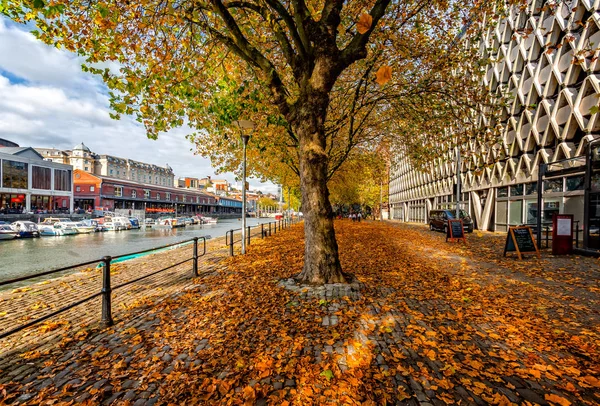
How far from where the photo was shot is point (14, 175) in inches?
1875

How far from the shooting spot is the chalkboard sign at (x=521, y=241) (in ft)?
32.9

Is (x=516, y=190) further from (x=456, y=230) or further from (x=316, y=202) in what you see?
(x=316, y=202)

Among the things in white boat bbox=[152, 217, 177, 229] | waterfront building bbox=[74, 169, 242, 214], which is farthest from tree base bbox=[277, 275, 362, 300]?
waterfront building bbox=[74, 169, 242, 214]

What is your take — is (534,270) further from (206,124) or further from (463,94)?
(206,124)

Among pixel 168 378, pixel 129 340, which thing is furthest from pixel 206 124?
pixel 168 378

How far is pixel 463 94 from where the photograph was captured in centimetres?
781

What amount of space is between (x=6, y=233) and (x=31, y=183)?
98.8 ft

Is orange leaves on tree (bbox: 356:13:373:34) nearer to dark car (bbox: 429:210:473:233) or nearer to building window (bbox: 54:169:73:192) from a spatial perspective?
dark car (bbox: 429:210:473:233)

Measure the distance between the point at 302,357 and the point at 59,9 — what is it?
6.50 meters

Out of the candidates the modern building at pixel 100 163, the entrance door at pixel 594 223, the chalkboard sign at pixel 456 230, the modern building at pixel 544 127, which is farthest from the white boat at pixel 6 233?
the modern building at pixel 100 163

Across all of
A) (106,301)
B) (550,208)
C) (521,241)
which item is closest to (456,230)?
(521,241)

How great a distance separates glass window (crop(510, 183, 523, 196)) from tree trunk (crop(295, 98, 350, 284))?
21225 mm

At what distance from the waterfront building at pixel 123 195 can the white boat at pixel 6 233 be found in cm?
3411

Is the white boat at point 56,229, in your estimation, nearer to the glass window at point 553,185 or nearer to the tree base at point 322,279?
the tree base at point 322,279
